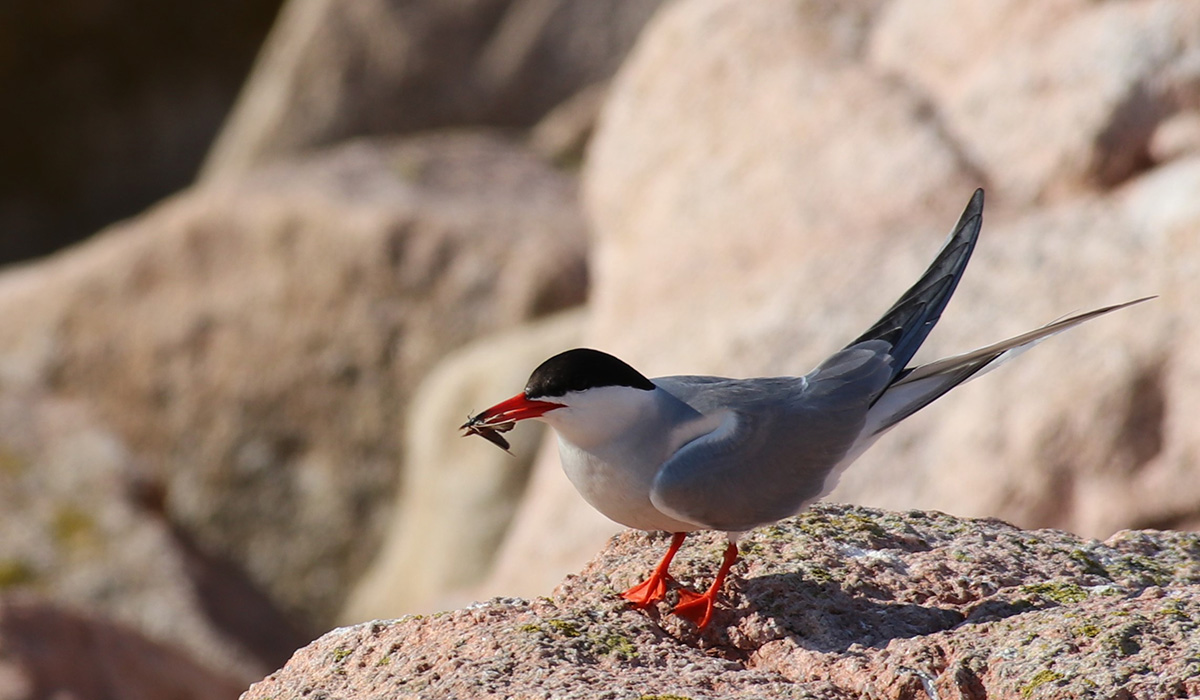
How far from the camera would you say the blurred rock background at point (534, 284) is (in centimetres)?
680

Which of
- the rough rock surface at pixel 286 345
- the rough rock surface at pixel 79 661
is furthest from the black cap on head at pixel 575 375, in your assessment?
the rough rock surface at pixel 286 345

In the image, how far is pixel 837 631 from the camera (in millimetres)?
3520

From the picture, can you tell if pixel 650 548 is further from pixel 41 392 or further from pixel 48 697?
pixel 41 392

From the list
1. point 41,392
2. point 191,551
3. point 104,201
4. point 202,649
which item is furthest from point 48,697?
point 104,201

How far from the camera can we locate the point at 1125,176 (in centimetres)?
739

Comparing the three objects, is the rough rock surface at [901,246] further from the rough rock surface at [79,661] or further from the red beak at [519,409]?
the red beak at [519,409]

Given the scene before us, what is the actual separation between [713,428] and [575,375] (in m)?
0.41

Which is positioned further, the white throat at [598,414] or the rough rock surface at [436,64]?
the rough rock surface at [436,64]

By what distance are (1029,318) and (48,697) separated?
16.5 ft

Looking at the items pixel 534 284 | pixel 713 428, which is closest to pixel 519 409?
pixel 713 428

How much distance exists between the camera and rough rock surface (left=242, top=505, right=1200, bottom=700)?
3154 millimetres

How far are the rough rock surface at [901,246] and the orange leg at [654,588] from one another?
3203 millimetres

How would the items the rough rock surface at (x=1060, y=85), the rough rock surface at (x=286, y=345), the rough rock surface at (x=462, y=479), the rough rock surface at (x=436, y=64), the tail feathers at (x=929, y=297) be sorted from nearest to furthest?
1. the tail feathers at (x=929, y=297)
2. the rough rock surface at (x=1060, y=85)
3. the rough rock surface at (x=462, y=479)
4. the rough rock surface at (x=286, y=345)
5. the rough rock surface at (x=436, y=64)

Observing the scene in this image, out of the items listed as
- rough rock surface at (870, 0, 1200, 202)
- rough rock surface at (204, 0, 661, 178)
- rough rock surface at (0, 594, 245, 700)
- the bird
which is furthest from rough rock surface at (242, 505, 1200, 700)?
rough rock surface at (204, 0, 661, 178)
